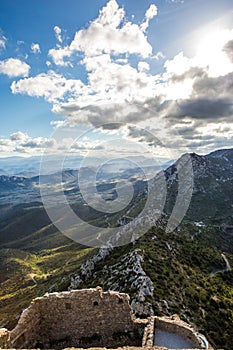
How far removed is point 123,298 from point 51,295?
4.74m

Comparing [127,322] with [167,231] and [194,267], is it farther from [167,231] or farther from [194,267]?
[167,231]

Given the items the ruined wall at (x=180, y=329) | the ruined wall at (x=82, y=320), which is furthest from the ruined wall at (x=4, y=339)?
the ruined wall at (x=180, y=329)

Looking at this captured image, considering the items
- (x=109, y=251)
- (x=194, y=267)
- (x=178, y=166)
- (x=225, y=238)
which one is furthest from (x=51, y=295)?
(x=178, y=166)

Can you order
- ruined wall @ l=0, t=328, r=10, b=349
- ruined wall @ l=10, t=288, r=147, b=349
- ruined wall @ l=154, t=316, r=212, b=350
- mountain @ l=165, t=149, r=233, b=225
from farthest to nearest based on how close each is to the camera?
1. mountain @ l=165, t=149, r=233, b=225
2. ruined wall @ l=10, t=288, r=147, b=349
3. ruined wall @ l=154, t=316, r=212, b=350
4. ruined wall @ l=0, t=328, r=10, b=349

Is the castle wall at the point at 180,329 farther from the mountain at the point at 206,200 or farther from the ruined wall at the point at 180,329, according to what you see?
the mountain at the point at 206,200

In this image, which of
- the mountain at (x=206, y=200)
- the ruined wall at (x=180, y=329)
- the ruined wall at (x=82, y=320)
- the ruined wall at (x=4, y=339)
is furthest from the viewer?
the mountain at (x=206, y=200)

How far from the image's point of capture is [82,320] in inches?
724

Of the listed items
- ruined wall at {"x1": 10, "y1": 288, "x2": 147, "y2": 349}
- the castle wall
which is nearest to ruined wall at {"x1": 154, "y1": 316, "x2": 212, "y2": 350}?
the castle wall

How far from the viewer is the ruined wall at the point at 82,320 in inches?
720

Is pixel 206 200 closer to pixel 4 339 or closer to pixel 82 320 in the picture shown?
pixel 82 320

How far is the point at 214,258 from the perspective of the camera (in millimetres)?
81375

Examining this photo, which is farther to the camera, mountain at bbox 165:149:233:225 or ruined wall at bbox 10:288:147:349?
mountain at bbox 165:149:233:225

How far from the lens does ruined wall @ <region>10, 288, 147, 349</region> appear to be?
720 inches

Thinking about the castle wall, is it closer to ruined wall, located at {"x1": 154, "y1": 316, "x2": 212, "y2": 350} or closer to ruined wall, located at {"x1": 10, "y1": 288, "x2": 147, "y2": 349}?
ruined wall, located at {"x1": 154, "y1": 316, "x2": 212, "y2": 350}
